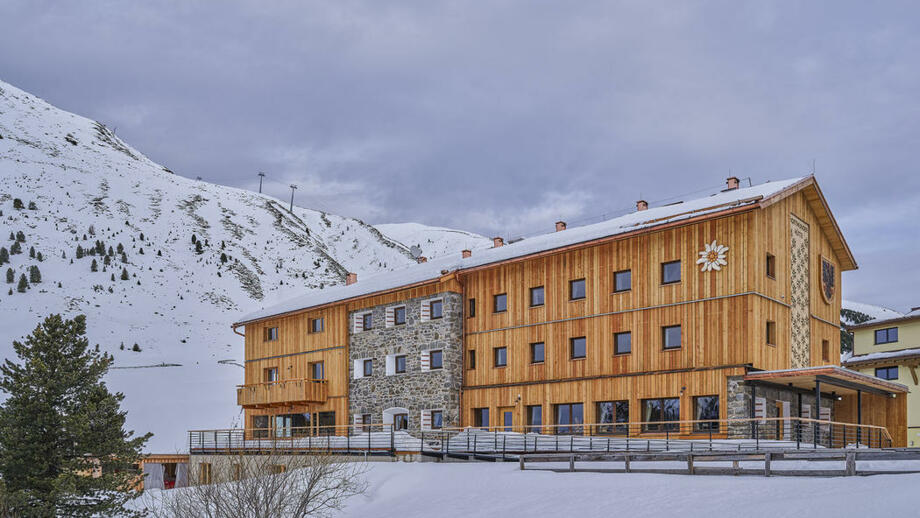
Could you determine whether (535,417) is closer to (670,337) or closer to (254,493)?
(670,337)

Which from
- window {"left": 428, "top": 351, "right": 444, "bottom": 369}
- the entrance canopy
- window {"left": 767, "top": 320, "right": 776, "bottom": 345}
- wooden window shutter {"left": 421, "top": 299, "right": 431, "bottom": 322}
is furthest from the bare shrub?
wooden window shutter {"left": 421, "top": 299, "right": 431, "bottom": 322}

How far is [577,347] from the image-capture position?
33344 millimetres

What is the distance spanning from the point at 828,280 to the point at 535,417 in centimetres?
1271

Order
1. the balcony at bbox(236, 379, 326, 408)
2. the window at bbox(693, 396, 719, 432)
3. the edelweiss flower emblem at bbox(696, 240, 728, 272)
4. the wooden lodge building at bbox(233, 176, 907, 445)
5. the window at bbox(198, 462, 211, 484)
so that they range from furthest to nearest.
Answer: the balcony at bbox(236, 379, 326, 408) → the edelweiss flower emblem at bbox(696, 240, 728, 272) → the wooden lodge building at bbox(233, 176, 907, 445) → the window at bbox(693, 396, 719, 432) → the window at bbox(198, 462, 211, 484)

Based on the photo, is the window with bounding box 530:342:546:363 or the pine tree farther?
the window with bounding box 530:342:546:363

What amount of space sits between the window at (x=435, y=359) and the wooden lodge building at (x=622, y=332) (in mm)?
65

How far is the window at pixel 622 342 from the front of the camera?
31.7 m

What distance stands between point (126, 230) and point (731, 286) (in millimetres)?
81570

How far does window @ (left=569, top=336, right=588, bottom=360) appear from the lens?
109ft

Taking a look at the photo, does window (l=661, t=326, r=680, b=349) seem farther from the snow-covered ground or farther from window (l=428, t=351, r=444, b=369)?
window (l=428, t=351, r=444, b=369)

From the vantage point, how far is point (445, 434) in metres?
35.3

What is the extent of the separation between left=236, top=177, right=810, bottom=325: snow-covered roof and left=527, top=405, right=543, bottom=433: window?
18.9 ft

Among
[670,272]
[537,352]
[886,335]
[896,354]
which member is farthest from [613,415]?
[886,335]

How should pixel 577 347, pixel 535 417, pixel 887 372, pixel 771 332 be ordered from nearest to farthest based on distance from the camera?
pixel 771 332
pixel 577 347
pixel 535 417
pixel 887 372
